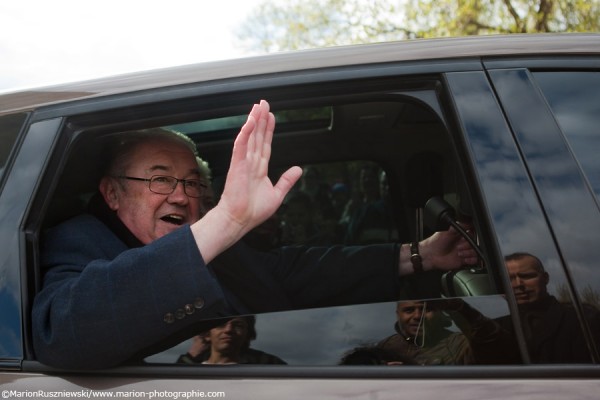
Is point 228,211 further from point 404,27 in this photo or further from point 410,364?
point 404,27

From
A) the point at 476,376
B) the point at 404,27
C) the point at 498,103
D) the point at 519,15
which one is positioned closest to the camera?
the point at 476,376

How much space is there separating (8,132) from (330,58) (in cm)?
80

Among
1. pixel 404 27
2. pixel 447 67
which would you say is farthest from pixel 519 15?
pixel 447 67

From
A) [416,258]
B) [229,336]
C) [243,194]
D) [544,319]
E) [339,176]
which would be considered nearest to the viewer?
[544,319]

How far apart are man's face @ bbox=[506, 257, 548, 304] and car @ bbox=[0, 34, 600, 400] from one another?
0.01 m

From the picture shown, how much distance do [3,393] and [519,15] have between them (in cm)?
1286

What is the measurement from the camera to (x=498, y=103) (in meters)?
1.49

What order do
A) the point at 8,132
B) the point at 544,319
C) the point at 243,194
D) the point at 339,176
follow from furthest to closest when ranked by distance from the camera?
the point at 339,176
the point at 8,132
the point at 243,194
the point at 544,319

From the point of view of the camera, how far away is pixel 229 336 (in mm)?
1468

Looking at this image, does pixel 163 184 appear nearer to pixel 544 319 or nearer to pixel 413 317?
pixel 413 317

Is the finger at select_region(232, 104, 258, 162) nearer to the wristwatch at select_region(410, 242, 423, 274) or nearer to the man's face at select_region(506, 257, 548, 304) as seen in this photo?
the man's face at select_region(506, 257, 548, 304)

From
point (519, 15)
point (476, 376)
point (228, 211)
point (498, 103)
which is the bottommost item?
point (476, 376)

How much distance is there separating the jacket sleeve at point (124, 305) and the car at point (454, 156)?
0.04m

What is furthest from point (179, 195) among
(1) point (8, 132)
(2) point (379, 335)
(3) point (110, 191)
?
(2) point (379, 335)
